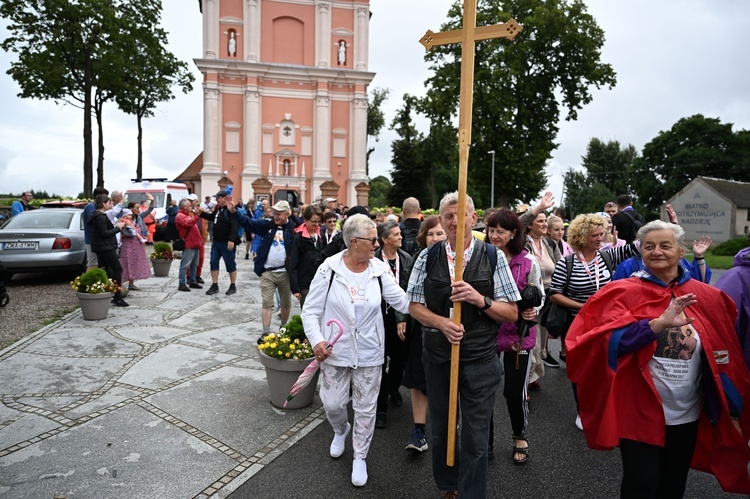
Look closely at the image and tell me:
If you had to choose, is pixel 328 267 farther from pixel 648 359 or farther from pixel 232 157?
pixel 232 157

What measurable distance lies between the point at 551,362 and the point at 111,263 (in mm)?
7481

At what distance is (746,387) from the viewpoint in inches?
115

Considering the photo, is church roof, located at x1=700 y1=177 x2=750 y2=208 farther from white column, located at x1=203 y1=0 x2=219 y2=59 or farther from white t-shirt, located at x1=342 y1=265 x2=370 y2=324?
white t-shirt, located at x1=342 y1=265 x2=370 y2=324

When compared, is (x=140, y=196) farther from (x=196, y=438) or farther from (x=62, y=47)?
(x=196, y=438)

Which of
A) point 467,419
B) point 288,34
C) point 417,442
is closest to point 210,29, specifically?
point 288,34

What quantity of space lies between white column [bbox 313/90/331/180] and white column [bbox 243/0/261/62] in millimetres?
6240

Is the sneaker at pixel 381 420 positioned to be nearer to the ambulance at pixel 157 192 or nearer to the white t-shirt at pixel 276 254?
the white t-shirt at pixel 276 254

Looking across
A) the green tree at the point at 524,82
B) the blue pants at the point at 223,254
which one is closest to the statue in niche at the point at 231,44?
the green tree at the point at 524,82

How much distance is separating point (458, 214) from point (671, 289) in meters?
1.28

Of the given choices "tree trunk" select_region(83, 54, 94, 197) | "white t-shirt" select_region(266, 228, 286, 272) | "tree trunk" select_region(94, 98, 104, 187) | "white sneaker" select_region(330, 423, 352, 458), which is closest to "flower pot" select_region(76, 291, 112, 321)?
"white t-shirt" select_region(266, 228, 286, 272)

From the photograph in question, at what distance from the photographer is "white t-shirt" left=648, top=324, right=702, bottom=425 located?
2.88 m

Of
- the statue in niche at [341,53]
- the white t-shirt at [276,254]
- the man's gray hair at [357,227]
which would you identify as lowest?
the white t-shirt at [276,254]

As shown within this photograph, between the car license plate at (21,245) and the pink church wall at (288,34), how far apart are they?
37209mm

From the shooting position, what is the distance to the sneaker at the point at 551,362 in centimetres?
675
